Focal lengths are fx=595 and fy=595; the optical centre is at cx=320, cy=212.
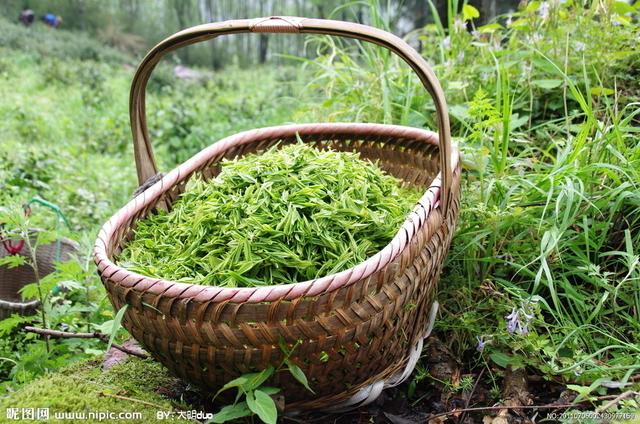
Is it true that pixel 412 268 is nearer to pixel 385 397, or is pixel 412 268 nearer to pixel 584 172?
pixel 385 397

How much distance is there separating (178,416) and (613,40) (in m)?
2.43

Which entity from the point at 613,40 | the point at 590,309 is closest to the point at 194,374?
the point at 590,309

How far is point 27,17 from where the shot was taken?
10.1 meters

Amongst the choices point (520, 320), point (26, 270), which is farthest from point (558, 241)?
point (26, 270)

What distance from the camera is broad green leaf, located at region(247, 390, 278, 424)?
1324mm

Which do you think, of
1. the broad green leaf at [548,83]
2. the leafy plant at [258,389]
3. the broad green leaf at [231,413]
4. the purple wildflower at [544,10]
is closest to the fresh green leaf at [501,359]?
the leafy plant at [258,389]

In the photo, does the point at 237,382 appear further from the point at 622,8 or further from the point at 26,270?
the point at 622,8

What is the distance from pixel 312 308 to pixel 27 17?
1062 centimetres

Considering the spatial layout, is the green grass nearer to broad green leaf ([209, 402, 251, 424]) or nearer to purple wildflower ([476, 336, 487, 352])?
purple wildflower ([476, 336, 487, 352])

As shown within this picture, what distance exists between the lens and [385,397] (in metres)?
1.81

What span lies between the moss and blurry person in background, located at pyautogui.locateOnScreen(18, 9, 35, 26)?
1003 centimetres

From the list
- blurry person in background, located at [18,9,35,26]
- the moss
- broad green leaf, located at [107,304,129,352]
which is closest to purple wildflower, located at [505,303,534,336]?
the moss

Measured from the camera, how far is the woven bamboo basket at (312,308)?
1.36 metres

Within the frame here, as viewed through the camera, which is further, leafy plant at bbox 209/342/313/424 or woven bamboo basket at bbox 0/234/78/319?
woven bamboo basket at bbox 0/234/78/319
